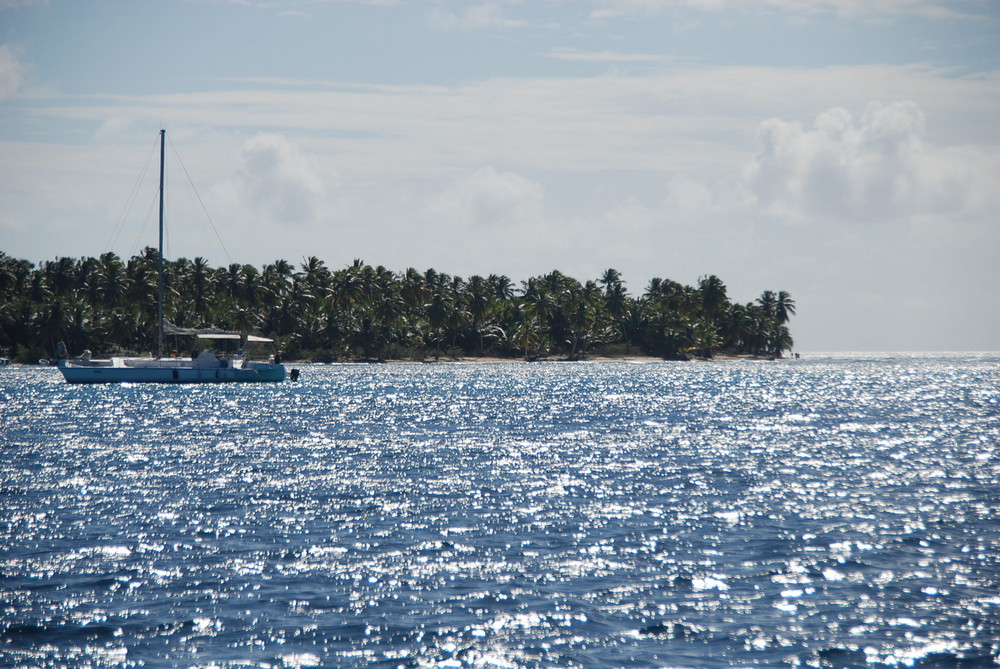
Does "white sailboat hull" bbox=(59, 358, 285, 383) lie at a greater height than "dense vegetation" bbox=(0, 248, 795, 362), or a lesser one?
lesser

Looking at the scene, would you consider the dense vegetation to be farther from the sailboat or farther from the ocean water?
the ocean water

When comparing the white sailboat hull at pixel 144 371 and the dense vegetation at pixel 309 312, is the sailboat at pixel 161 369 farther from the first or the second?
the dense vegetation at pixel 309 312

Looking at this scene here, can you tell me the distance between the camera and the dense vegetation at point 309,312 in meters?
140

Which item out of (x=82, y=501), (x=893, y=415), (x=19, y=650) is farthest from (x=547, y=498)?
A: (x=893, y=415)

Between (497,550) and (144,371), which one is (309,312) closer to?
(144,371)

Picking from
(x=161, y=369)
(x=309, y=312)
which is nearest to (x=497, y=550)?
(x=161, y=369)

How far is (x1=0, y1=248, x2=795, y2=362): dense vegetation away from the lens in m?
140

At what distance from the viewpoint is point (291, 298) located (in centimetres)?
16725

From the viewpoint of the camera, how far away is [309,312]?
164875mm

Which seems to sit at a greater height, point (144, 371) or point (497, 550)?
point (144, 371)

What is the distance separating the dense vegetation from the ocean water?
92.8 metres

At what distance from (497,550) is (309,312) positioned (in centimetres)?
14545

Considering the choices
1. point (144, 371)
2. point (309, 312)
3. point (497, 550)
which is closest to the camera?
point (497, 550)

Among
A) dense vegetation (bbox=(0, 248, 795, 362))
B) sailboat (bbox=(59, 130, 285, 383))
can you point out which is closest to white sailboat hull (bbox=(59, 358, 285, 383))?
sailboat (bbox=(59, 130, 285, 383))
